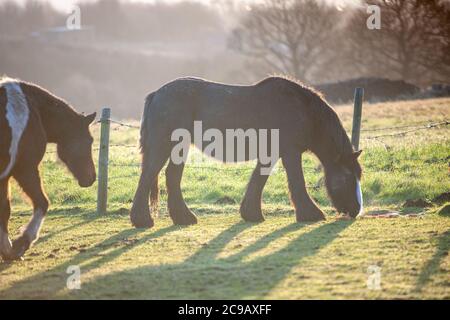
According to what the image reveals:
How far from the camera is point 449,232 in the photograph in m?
8.82

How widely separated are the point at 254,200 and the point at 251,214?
230 mm

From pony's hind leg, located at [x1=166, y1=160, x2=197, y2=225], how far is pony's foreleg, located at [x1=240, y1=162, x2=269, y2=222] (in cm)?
89

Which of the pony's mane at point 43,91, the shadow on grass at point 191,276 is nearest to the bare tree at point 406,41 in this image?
the pony's mane at point 43,91

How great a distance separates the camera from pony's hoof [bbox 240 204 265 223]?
420 inches

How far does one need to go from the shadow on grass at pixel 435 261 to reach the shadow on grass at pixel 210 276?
133 centimetres

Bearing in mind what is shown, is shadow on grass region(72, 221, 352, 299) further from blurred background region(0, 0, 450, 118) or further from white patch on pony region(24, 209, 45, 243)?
blurred background region(0, 0, 450, 118)

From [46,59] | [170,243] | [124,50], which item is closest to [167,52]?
[124,50]

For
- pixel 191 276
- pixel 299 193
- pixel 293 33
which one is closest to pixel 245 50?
pixel 293 33

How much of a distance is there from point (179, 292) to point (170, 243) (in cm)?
260

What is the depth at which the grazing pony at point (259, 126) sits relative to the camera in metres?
10.2

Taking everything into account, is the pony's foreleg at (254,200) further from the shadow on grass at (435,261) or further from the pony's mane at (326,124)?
the shadow on grass at (435,261)

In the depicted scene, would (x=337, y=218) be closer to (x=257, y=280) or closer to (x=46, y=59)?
(x=257, y=280)

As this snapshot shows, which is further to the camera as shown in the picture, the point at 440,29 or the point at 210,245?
the point at 440,29

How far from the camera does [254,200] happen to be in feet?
35.0
